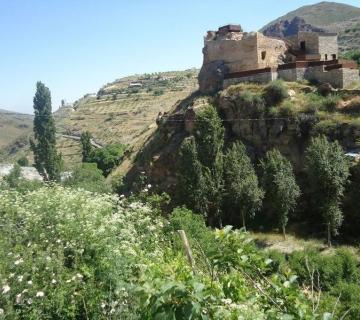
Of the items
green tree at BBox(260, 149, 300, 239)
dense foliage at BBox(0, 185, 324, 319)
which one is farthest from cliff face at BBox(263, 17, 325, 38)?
dense foliage at BBox(0, 185, 324, 319)

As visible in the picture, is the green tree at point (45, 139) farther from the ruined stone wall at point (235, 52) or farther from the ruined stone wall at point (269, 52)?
the ruined stone wall at point (269, 52)

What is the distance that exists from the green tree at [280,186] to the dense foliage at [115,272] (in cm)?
1421

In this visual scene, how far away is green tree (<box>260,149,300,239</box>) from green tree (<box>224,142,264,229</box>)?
73 centimetres

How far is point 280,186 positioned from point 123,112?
6915cm

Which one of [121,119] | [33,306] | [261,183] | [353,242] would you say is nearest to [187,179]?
[261,183]

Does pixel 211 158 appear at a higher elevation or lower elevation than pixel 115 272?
lower

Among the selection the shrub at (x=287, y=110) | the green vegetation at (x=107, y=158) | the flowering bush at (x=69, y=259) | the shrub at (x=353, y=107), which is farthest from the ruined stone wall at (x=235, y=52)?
Result: the flowering bush at (x=69, y=259)

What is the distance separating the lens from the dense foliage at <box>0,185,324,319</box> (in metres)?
4.09

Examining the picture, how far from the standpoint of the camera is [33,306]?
23.5ft

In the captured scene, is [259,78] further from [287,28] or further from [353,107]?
[287,28]

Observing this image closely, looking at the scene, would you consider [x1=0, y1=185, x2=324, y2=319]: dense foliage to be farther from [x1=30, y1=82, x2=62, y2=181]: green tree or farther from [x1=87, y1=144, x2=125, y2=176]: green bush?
[x1=87, y1=144, x2=125, y2=176]: green bush

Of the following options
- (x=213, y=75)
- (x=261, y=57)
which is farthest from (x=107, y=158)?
(x=261, y=57)

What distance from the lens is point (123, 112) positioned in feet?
297

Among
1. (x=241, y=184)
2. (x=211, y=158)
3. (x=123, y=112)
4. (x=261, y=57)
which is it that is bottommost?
(x=241, y=184)
